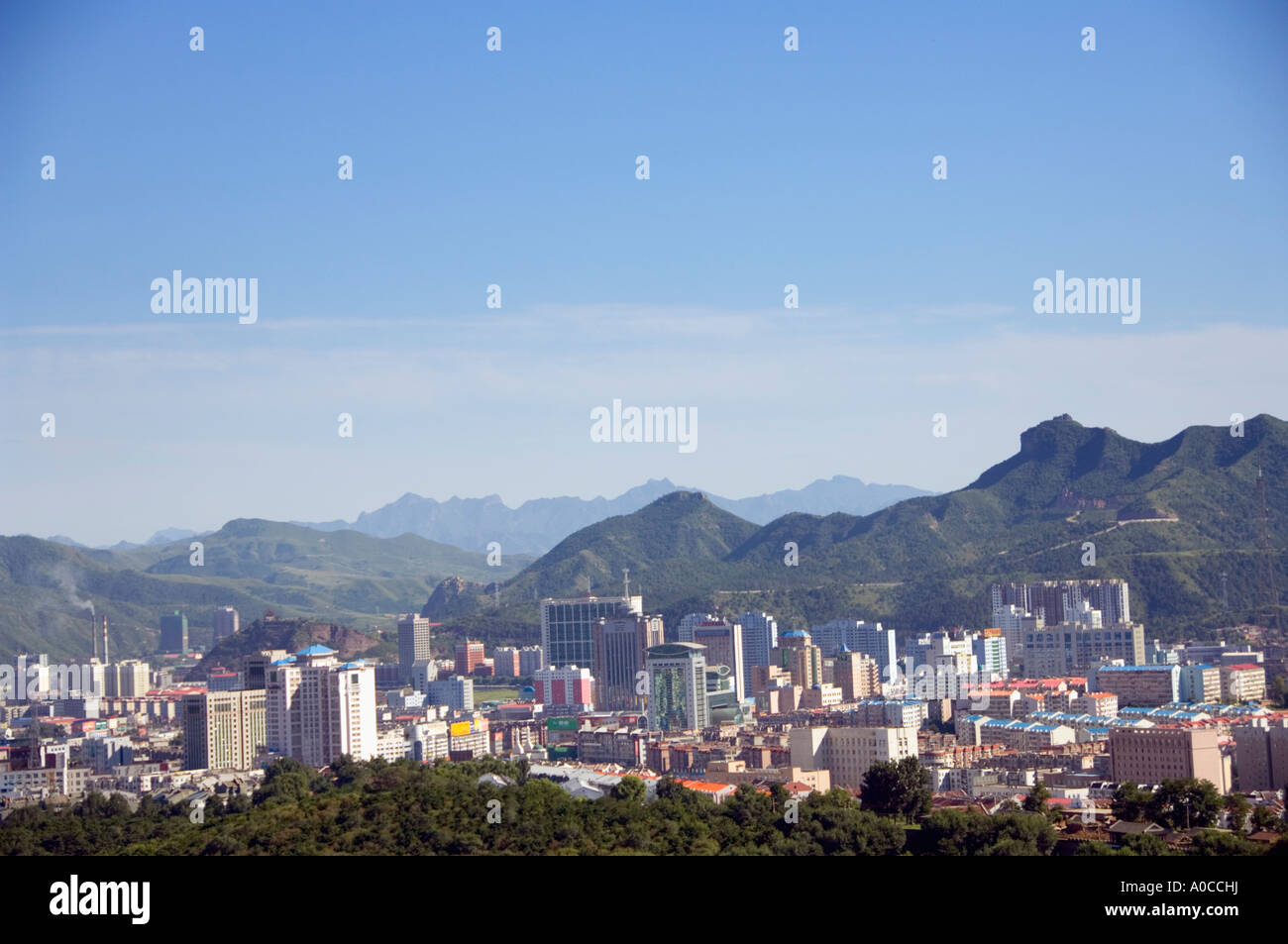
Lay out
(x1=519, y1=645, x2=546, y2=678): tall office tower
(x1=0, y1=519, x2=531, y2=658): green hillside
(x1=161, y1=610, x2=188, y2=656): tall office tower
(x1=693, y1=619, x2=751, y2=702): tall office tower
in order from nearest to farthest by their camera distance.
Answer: (x1=693, y1=619, x2=751, y2=702): tall office tower < (x1=519, y1=645, x2=546, y2=678): tall office tower < (x1=0, y1=519, x2=531, y2=658): green hillside < (x1=161, y1=610, x2=188, y2=656): tall office tower

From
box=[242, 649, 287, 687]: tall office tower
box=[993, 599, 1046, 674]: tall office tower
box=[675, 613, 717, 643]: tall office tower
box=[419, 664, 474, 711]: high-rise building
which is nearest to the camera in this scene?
box=[242, 649, 287, 687]: tall office tower

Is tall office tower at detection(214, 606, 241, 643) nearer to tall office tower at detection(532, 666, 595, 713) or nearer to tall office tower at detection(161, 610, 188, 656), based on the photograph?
tall office tower at detection(161, 610, 188, 656)

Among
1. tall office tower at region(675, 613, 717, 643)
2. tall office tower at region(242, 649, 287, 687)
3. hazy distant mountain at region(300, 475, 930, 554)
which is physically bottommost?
tall office tower at region(242, 649, 287, 687)

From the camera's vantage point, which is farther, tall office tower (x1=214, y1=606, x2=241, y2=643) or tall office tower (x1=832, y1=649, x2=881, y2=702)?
tall office tower (x1=214, y1=606, x2=241, y2=643)

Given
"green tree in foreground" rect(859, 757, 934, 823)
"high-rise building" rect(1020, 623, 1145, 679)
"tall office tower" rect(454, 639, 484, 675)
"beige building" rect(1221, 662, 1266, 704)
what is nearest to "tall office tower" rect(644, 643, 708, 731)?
"beige building" rect(1221, 662, 1266, 704)

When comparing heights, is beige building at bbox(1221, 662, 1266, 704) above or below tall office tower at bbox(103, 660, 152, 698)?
below
